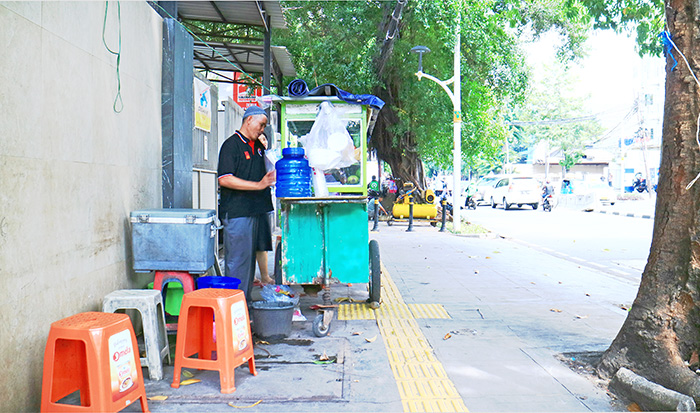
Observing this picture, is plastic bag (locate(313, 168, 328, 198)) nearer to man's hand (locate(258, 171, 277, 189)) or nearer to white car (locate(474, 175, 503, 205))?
man's hand (locate(258, 171, 277, 189))

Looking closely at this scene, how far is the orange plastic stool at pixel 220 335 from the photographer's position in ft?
11.4

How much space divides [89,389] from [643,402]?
3250mm

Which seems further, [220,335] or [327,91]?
[327,91]

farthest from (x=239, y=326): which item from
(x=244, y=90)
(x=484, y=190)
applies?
(x=484, y=190)

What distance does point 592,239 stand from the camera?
13.5 metres

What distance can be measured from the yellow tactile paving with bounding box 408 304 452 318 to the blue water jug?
6.22ft

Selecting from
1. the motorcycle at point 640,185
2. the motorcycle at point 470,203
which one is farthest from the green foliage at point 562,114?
the motorcycle at point 470,203

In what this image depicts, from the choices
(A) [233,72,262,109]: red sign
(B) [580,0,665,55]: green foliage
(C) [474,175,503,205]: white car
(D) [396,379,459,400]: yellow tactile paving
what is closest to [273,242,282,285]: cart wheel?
(D) [396,379,459,400]: yellow tactile paving

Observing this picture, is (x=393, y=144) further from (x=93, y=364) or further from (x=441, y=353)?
(x=93, y=364)

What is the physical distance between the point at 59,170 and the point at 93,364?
127 cm

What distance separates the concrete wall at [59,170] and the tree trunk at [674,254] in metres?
3.73

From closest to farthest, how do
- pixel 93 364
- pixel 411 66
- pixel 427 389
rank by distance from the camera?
1. pixel 93 364
2. pixel 427 389
3. pixel 411 66

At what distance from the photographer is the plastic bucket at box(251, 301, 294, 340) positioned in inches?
179

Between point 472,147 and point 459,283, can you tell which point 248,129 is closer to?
point 459,283
